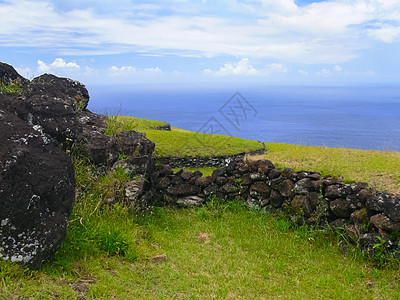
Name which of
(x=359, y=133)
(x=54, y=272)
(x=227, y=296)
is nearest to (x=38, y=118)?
(x=54, y=272)

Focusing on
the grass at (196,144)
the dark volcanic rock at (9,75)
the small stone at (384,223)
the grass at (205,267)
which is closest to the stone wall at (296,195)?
the small stone at (384,223)

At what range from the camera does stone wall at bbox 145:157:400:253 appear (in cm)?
742

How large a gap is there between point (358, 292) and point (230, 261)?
2435 mm

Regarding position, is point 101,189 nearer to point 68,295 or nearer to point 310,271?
point 68,295

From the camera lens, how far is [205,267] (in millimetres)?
6977

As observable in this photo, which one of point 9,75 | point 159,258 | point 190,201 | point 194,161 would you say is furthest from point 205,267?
point 9,75

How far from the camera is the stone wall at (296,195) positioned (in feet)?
24.3

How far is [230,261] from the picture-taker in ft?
24.0

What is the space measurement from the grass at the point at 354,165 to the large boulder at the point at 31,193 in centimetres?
655

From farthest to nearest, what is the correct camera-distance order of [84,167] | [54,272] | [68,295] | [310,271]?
[84,167] < [310,271] < [54,272] < [68,295]

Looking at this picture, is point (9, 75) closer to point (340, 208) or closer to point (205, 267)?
point (205, 267)

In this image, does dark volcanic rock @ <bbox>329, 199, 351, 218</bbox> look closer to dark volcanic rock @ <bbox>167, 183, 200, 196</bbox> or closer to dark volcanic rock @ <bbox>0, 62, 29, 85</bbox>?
dark volcanic rock @ <bbox>167, 183, 200, 196</bbox>

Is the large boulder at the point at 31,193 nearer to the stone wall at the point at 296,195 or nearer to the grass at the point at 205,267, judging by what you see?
the grass at the point at 205,267

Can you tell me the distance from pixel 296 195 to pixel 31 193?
617 cm
